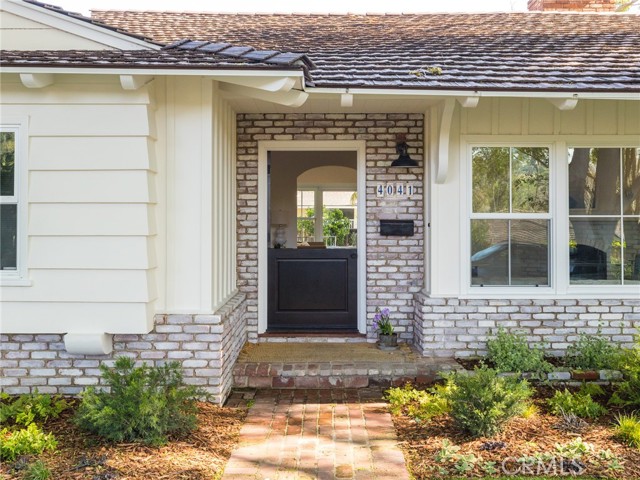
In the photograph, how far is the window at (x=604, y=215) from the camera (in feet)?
19.4

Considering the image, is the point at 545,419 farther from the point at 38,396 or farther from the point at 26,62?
the point at 26,62

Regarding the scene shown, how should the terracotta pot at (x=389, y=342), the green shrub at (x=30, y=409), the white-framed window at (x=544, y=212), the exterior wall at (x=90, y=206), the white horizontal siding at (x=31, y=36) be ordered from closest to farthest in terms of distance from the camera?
the green shrub at (x=30, y=409), the exterior wall at (x=90, y=206), the white horizontal siding at (x=31, y=36), the white-framed window at (x=544, y=212), the terracotta pot at (x=389, y=342)

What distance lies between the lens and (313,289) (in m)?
6.89

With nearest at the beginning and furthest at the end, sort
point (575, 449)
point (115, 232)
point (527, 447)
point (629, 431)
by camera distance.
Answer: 1. point (575, 449)
2. point (527, 447)
3. point (629, 431)
4. point (115, 232)

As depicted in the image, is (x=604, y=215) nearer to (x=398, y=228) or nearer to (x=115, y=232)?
(x=398, y=228)

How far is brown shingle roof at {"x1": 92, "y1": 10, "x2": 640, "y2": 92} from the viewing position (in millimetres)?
5078

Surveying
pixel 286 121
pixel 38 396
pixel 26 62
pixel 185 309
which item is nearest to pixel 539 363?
pixel 185 309

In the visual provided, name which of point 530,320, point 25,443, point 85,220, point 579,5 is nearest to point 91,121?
point 85,220

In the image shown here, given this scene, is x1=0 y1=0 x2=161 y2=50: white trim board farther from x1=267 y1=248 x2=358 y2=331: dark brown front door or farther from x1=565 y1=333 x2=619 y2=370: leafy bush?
x1=565 y1=333 x2=619 y2=370: leafy bush

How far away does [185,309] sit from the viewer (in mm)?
4820

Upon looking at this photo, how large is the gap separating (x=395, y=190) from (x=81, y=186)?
330 centimetres

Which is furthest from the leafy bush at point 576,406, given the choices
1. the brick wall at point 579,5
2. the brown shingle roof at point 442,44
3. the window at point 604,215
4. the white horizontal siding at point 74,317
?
the brick wall at point 579,5

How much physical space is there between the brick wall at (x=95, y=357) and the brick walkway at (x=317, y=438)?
579 mm

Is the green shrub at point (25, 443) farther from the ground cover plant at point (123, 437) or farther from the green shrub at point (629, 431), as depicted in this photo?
the green shrub at point (629, 431)
